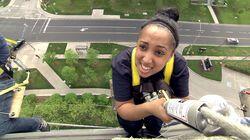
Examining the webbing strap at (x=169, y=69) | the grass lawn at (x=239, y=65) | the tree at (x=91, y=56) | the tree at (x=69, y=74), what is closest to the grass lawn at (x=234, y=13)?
the grass lawn at (x=239, y=65)

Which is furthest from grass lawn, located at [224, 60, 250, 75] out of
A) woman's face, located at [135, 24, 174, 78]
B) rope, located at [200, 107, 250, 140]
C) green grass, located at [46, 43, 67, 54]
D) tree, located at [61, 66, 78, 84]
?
rope, located at [200, 107, 250, 140]

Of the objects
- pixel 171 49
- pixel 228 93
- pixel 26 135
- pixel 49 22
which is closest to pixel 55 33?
pixel 49 22

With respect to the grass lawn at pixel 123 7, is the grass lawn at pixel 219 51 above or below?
below

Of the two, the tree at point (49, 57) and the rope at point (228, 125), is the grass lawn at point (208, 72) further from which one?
the rope at point (228, 125)

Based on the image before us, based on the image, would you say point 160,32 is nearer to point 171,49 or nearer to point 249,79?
point 171,49

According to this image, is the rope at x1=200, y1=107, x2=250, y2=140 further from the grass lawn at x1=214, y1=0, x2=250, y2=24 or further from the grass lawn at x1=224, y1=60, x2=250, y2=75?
the grass lawn at x1=214, y1=0, x2=250, y2=24
